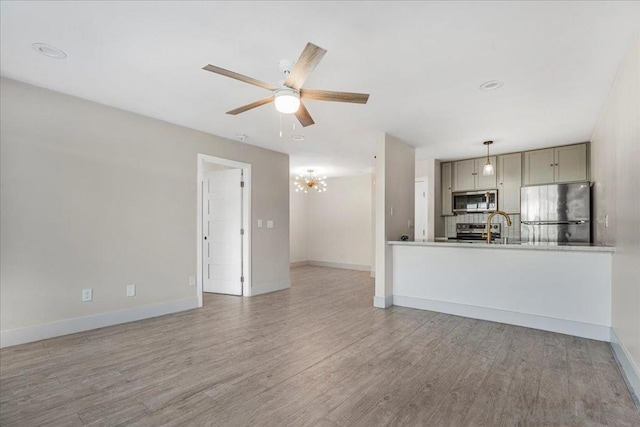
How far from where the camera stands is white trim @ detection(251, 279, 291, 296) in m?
5.38

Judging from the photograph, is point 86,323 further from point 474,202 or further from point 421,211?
point 474,202

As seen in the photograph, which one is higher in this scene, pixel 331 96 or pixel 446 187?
pixel 331 96

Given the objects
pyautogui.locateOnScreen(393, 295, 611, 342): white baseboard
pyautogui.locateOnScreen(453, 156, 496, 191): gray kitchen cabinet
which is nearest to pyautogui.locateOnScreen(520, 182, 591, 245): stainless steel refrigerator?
pyautogui.locateOnScreen(453, 156, 496, 191): gray kitchen cabinet

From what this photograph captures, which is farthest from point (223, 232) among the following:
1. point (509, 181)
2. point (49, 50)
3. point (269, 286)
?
point (509, 181)

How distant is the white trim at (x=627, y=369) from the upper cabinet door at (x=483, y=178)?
357 cm

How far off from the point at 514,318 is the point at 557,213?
2.39 m

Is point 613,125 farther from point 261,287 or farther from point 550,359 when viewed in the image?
point 261,287

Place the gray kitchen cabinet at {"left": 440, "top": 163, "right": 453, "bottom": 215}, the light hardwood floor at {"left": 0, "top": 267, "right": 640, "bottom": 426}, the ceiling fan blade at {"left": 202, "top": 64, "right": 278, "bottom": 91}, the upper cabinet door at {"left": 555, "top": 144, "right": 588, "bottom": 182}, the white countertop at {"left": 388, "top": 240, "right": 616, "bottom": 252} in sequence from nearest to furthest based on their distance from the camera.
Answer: the light hardwood floor at {"left": 0, "top": 267, "right": 640, "bottom": 426} < the ceiling fan blade at {"left": 202, "top": 64, "right": 278, "bottom": 91} < the white countertop at {"left": 388, "top": 240, "right": 616, "bottom": 252} < the upper cabinet door at {"left": 555, "top": 144, "right": 588, "bottom": 182} < the gray kitchen cabinet at {"left": 440, "top": 163, "right": 453, "bottom": 215}

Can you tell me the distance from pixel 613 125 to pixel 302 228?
7170 mm

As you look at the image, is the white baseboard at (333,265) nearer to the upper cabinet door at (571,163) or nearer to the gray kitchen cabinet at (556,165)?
the gray kitchen cabinet at (556,165)

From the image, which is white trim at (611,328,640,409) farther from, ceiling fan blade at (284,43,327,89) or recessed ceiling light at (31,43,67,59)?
recessed ceiling light at (31,43,67,59)

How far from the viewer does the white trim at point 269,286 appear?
17.6 feet

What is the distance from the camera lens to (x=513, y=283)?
150 inches

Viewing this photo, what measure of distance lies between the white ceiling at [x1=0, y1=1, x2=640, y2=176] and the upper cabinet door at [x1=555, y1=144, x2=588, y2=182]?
1629 millimetres
